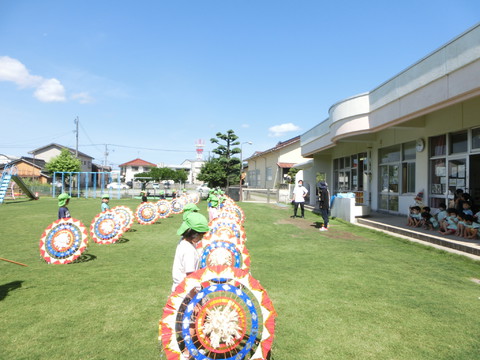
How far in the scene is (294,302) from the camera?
4703 mm

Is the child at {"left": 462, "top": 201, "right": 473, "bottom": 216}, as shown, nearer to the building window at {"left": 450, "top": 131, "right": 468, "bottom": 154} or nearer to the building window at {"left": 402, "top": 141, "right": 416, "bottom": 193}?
the building window at {"left": 450, "top": 131, "right": 468, "bottom": 154}

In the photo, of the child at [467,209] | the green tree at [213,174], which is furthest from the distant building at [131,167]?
the child at [467,209]

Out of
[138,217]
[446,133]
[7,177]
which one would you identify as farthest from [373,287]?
[7,177]

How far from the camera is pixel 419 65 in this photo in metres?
9.41

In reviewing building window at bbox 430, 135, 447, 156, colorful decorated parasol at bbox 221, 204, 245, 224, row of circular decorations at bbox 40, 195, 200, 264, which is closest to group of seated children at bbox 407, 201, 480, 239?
building window at bbox 430, 135, 447, 156

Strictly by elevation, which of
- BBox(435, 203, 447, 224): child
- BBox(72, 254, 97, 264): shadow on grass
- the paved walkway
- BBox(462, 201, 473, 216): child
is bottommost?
BBox(72, 254, 97, 264): shadow on grass

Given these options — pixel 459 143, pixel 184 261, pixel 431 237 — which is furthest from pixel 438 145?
pixel 184 261

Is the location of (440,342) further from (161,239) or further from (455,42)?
(161,239)

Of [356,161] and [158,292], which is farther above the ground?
[356,161]

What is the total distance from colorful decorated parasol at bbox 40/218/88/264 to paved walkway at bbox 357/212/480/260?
27.4 ft

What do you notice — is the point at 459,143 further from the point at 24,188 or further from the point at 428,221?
the point at 24,188

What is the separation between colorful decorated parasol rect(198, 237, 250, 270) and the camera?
505 centimetres

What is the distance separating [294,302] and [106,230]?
6482 millimetres

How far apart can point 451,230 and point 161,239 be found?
26.8ft
